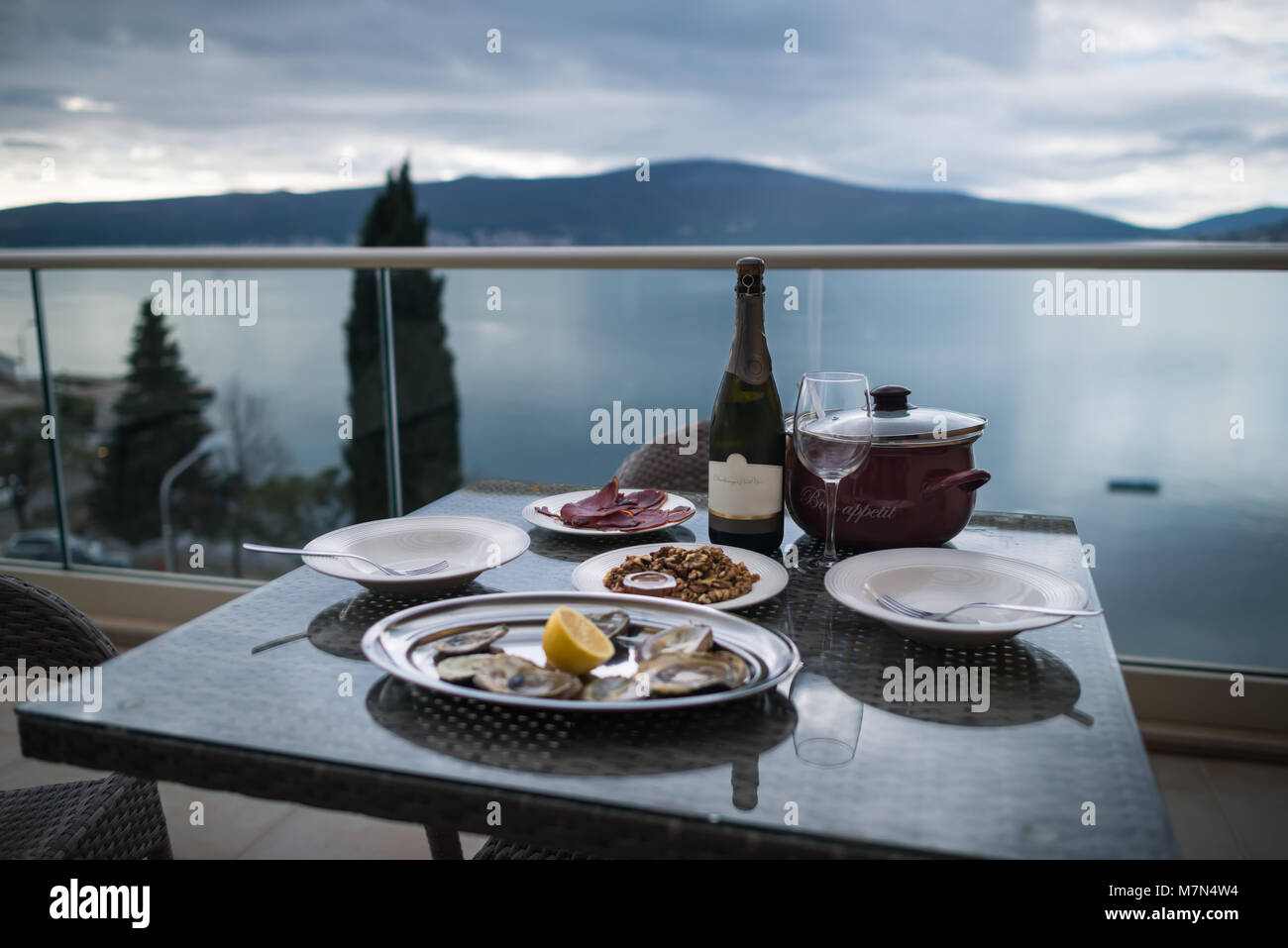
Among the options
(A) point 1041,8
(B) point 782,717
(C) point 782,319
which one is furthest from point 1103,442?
(A) point 1041,8

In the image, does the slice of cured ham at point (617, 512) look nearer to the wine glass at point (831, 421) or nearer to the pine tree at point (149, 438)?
the wine glass at point (831, 421)

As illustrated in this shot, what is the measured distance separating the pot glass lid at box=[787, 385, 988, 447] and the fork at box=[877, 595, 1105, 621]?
24 centimetres

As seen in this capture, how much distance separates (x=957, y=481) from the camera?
1.25 m

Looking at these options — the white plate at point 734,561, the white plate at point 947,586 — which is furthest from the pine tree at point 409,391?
the white plate at point 947,586

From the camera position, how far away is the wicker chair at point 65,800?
1175 mm

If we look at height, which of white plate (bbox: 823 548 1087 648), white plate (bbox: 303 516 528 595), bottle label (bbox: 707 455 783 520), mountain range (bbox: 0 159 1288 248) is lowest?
white plate (bbox: 823 548 1087 648)

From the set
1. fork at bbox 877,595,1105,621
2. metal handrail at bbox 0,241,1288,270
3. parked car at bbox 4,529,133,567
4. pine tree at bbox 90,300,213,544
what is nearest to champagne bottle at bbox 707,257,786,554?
fork at bbox 877,595,1105,621

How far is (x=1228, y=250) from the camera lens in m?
2.19

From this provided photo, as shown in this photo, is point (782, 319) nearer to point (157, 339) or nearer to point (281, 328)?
point (281, 328)

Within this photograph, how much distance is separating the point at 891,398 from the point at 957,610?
454 mm

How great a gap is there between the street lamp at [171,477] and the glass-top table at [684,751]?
8.75ft

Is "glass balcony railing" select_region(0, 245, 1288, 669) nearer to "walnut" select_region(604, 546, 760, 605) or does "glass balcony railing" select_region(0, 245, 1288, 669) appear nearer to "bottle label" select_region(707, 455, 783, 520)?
"bottle label" select_region(707, 455, 783, 520)

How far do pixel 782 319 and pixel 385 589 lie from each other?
5.60ft

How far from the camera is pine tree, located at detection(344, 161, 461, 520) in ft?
9.79
